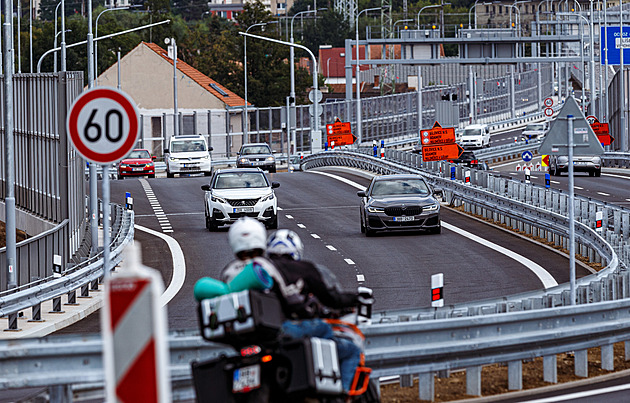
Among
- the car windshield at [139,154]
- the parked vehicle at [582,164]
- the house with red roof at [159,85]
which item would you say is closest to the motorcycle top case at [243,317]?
the parked vehicle at [582,164]

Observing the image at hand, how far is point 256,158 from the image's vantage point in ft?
199

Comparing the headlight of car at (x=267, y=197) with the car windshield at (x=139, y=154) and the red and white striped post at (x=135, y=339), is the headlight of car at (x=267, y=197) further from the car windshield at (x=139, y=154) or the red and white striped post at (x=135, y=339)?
the car windshield at (x=139, y=154)

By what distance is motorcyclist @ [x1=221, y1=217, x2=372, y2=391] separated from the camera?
7.68 metres

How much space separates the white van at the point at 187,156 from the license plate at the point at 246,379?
→ 50.6 meters

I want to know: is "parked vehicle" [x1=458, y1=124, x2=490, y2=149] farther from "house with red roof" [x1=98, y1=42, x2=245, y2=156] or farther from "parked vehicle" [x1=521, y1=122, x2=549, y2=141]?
"house with red roof" [x1=98, y1=42, x2=245, y2=156]

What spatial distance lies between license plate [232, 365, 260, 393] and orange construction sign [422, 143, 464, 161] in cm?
3189

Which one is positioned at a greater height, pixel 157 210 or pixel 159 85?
pixel 159 85

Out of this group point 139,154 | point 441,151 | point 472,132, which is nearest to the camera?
point 441,151

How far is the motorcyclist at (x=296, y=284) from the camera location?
7684 mm

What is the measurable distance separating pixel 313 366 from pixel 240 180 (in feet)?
82.6

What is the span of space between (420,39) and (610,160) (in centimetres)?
2319

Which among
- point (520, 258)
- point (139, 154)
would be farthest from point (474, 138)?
point (520, 258)

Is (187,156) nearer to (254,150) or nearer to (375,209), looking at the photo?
(254,150)

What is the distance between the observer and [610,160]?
2490 inches
